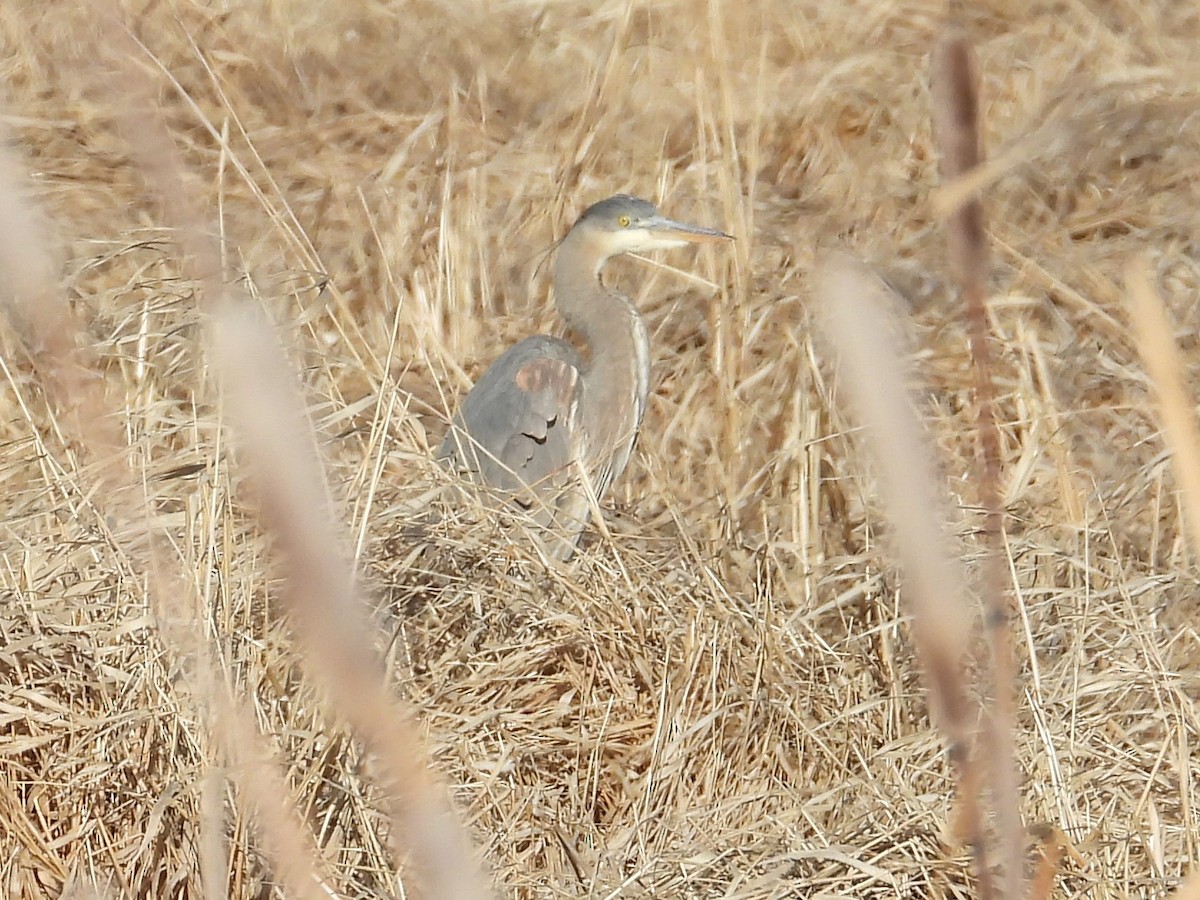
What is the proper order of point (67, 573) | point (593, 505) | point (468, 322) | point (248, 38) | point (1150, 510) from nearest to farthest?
point (67, 573), point (593, 505), point (1150, 510), point (468, 322), point (248, 38)

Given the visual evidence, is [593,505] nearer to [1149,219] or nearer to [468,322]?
[468,322]

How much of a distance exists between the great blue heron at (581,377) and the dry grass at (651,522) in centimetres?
10

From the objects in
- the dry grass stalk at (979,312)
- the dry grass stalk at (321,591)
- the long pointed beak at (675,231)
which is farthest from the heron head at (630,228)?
the dry grass stalk at (321,591)

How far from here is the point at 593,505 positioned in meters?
1.94

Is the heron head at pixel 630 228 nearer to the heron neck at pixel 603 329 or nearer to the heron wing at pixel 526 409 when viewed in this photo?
the heron neck at pixel 603 329

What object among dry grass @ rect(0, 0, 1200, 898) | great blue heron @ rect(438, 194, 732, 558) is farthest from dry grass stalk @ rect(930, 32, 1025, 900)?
great blue heron @ rect(438, 194, 732, 558)

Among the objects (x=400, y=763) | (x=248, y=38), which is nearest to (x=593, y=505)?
(x=400, y=763)

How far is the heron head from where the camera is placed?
9.35 feet

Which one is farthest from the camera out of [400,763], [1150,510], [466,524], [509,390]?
[509,390]

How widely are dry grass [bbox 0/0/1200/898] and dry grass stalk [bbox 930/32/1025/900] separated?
0.03 meters

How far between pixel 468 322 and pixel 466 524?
4.15 feet

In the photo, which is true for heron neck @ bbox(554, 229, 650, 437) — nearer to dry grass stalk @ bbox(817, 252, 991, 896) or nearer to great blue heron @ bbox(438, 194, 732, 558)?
great blue heron @ bbox(438, 194, 732, 558)

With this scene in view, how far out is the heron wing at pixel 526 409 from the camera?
266cm

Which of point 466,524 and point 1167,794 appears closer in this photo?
point 1167,794
